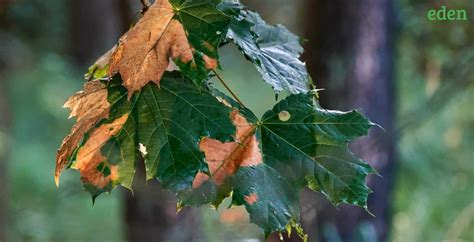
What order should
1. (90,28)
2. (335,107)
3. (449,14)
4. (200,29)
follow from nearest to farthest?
1. (200,29)
2. (335,107)
3. (449,14)
4. (90,28)

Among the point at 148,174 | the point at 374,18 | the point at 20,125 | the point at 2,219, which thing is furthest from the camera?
the point at 20,125

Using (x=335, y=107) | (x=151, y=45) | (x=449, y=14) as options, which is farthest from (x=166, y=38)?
(x=449, y=14)

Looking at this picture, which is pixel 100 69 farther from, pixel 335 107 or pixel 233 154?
pixel 335 107

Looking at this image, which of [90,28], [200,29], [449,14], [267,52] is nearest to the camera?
[200,29]

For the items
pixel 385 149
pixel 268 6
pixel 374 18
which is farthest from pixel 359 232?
pixel 268 6

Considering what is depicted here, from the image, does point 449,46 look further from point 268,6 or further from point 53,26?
point 53,26

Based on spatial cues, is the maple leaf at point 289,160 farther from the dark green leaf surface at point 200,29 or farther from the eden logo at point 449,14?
the eden logo at point 449,14
